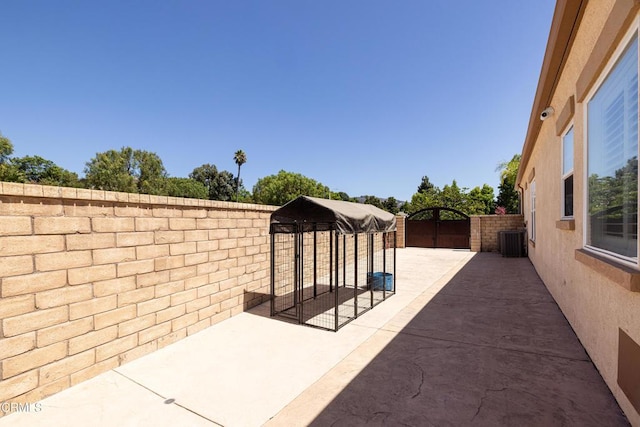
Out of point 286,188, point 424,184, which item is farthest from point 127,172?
point 424,184

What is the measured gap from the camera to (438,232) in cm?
1720

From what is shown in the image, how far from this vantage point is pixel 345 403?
2.67 m

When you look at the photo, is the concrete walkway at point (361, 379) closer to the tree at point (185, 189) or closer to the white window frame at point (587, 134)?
the white window frame at point (587, 134)

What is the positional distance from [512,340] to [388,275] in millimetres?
3201

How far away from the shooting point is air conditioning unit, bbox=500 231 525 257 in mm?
12586

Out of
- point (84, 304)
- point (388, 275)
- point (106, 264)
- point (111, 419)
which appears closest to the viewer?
point (111, 419)

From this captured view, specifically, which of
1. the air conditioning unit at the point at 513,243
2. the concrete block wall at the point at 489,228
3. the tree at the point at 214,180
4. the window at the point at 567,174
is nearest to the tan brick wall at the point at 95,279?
the window at the point at 567,174

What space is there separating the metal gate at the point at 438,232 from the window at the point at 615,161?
44.6 feet

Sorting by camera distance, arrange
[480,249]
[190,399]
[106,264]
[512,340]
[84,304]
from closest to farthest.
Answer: [190,399], [84,304], [106,264], [512,340], [480,249]

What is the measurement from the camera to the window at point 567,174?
4.51 m

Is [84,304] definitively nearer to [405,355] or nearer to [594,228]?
[405,355]

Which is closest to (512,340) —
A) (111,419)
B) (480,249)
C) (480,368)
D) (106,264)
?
(480,368)

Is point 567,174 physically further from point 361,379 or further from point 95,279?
point 95,279

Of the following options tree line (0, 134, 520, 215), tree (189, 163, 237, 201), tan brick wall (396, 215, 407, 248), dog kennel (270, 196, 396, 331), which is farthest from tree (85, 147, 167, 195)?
dog kennel (270, 196, 396, 331)
